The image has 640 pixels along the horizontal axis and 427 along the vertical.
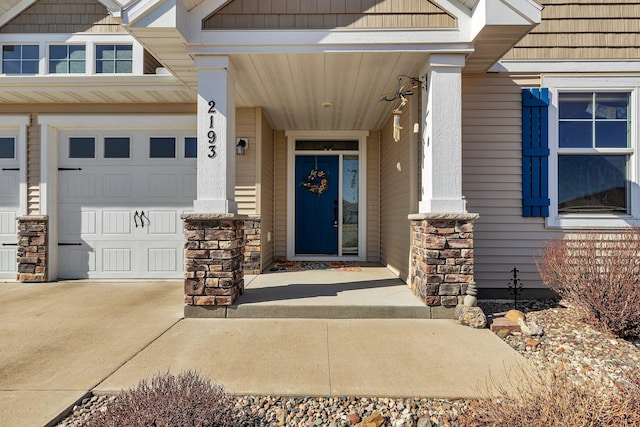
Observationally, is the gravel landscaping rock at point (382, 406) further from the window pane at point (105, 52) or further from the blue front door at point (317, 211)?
the window pane at point (105, 52)

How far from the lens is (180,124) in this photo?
5219mm

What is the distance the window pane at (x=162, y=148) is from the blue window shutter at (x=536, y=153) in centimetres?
480

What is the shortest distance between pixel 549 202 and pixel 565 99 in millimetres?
1317

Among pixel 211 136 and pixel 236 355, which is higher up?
pixel 211 136

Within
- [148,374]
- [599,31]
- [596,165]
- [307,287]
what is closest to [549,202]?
[596,165]

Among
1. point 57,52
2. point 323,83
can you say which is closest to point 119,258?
point 57,52

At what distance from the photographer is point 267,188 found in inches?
233

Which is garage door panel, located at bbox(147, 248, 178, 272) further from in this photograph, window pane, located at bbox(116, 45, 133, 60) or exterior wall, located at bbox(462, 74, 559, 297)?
exterior wall, located at bbox(462, 74, 559, 297)

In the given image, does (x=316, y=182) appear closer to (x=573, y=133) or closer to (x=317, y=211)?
(x=317, y=211)

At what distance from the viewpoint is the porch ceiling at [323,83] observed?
3.62 meters

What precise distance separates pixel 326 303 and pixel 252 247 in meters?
2.02

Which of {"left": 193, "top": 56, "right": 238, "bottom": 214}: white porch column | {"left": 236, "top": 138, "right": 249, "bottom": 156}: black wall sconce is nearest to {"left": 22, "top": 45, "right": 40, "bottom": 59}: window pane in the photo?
{"left": 236, "top": 138, "right": 249, "bottom": 156}: black wall sconce

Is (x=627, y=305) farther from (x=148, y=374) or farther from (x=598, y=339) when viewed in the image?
(x=148, y=374)

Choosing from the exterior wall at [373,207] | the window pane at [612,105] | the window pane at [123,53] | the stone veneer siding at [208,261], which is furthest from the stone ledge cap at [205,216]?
the window pane at [612,105]
